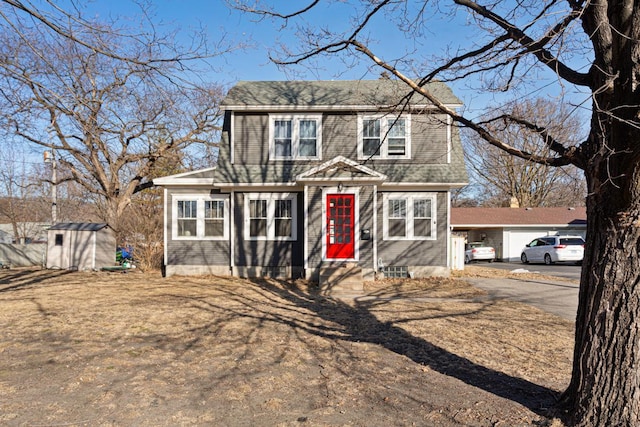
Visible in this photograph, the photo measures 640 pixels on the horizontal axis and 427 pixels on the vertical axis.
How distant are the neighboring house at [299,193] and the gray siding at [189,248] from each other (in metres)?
0.03

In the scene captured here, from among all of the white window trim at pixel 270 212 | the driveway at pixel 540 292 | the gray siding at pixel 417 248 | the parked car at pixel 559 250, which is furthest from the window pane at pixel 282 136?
the parked car at pixel 559 250

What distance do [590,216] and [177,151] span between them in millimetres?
24253

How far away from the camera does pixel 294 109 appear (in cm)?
1437

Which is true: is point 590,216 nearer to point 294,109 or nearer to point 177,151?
point 294,109

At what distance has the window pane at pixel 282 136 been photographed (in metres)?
14.6

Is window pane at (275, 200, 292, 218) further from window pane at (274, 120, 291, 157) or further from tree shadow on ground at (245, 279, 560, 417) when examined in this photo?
tree shadow on ground at (245, 279, 560, 417)

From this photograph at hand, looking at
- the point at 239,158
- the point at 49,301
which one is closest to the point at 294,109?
the point at 239,158

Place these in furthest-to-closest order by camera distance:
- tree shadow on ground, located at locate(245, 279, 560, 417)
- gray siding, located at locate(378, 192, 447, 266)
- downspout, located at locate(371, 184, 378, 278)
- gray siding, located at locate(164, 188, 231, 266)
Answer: gray siding, located at locate(164, 188, 231, 266) → gray siding, located at locate(378, 192, 447, 266) → downspout, located at locate(371, 184, 378, 278) → tree shadow on ground, located at locate(245, 279, 560, 417)

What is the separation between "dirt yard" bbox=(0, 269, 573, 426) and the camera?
399cm

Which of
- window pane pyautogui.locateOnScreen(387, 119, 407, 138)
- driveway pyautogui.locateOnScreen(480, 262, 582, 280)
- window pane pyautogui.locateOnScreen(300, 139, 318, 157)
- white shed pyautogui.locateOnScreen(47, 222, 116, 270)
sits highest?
window pane pyautogui.locateOnScreen(387, 119, 407, 138)

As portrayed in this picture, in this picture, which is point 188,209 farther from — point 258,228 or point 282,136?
point 282,136

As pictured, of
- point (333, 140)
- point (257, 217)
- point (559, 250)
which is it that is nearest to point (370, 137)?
point (333, 140)

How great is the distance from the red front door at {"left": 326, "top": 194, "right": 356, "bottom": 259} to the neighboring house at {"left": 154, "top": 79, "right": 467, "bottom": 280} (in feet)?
0.10

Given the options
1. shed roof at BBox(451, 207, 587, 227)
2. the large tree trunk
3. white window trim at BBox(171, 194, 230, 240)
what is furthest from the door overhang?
shed roof at BBox(451, 207, 587, 227)
